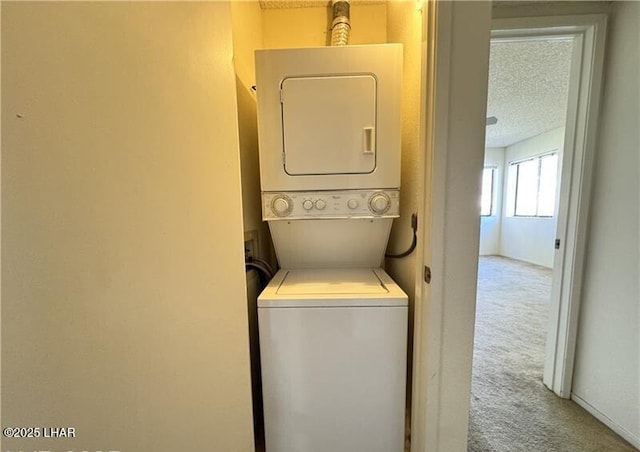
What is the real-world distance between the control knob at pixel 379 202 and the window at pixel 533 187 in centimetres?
574

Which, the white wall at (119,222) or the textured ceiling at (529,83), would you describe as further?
the textured ceiling at (529,83)

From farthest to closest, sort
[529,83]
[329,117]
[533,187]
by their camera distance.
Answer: [533,187] → [529,83] → [329,117]

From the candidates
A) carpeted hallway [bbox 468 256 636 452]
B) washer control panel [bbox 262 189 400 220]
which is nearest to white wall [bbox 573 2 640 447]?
carpeted hallway [bbox 468 256 636 452]

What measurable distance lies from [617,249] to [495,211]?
6301 mm

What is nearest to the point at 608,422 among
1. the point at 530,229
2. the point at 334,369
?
the point at 334,369

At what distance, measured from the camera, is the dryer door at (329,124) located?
3.64ft

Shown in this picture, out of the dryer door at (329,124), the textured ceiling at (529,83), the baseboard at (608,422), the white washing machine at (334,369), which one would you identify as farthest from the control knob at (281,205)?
the baseboard at (608,422)

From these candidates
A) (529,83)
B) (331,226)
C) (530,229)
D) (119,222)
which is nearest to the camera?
(119,222)

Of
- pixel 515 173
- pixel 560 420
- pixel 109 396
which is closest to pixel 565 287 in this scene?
pixel 560 420

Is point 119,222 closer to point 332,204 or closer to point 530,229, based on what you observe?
point 332,204

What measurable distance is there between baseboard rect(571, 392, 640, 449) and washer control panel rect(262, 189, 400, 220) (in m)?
1.92

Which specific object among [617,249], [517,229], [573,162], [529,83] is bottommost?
[517,229]

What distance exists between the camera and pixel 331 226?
4.22 ft

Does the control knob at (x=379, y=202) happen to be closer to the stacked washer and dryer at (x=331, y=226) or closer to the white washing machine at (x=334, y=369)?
the stacked washer and dryer at (x=331, y=226)
